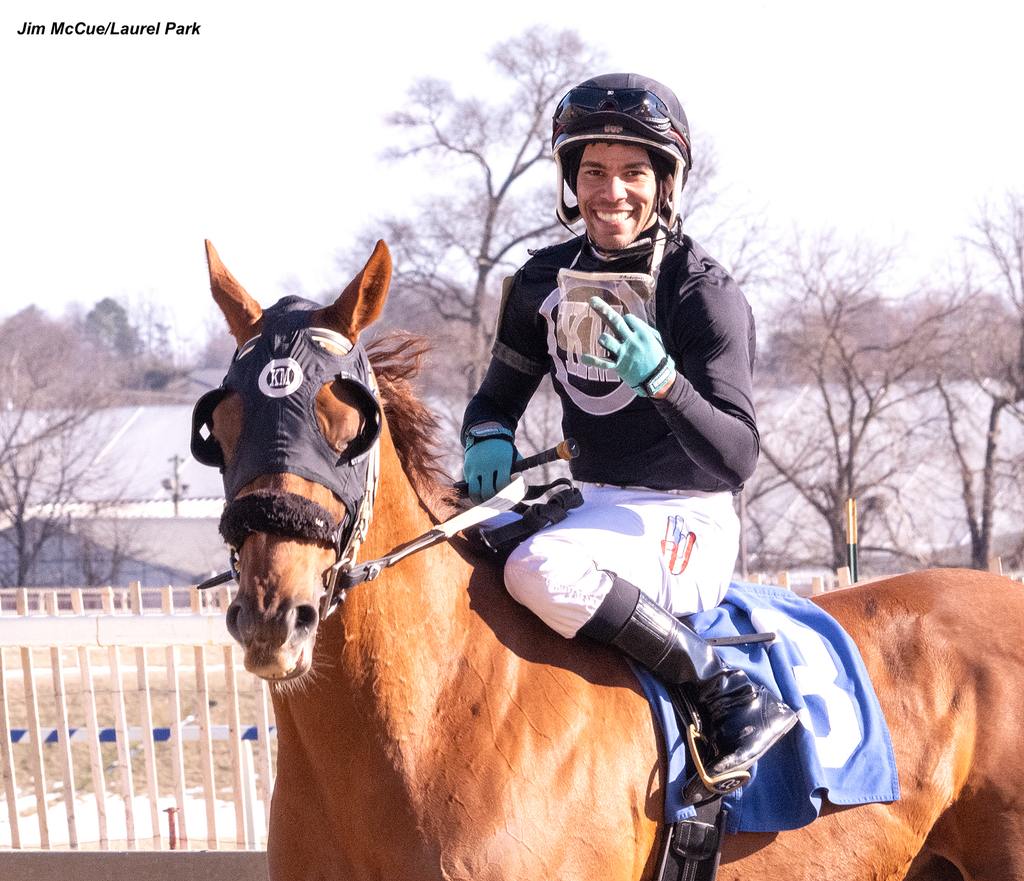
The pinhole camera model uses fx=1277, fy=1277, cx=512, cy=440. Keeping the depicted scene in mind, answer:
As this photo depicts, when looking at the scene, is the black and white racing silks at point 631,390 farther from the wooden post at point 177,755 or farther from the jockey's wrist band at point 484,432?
the wooden post at point 177,755

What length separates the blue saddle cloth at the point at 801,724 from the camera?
3098 mm

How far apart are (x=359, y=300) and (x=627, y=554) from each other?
94 cm

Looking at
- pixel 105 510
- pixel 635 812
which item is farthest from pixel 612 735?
pixel 105 510

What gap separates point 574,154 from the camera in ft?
11.6

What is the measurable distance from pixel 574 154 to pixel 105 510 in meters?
28.6

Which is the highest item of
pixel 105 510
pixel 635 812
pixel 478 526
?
pixel 478 526

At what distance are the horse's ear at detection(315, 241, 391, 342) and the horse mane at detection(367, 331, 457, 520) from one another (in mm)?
298

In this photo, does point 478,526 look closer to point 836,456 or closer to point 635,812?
point 635,812

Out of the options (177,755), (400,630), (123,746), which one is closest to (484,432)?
(400,630)

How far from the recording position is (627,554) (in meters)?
3.13

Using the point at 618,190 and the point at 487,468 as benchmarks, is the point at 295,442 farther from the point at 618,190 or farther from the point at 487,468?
the point at 618,190

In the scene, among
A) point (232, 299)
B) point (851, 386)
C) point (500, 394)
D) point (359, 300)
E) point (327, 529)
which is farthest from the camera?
point (851, 386)

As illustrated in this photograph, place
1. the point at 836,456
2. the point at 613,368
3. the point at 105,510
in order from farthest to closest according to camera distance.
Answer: the point at 105,510 → the point at 836,456 → the point at 613,368

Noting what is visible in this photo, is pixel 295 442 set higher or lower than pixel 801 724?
higher
